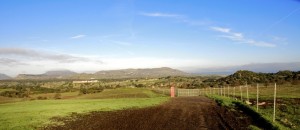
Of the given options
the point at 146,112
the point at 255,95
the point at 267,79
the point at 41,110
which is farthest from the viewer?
the point at 267,79

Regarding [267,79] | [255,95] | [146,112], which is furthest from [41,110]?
[267,79]

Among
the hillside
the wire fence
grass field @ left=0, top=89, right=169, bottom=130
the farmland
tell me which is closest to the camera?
the farmland

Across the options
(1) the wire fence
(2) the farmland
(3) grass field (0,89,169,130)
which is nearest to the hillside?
(2) the farmland

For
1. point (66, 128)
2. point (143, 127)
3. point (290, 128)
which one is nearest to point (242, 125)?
point (290, 128)

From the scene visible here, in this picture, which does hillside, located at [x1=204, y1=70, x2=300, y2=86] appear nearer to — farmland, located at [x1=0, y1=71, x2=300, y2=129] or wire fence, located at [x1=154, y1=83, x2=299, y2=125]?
farmland, located at [x1=0, y1=71, x2=300, y2=129]

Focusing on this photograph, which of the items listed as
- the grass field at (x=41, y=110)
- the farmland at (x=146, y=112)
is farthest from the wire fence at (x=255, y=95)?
the grass field at (x=41, y=110)

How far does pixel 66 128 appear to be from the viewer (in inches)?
749

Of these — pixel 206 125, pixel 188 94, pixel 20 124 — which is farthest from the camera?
pixel 188 94

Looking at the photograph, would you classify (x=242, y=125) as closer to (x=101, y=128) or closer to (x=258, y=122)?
(x=258, y=122)

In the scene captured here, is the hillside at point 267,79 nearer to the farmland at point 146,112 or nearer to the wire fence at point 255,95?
the farmland at point 146,112

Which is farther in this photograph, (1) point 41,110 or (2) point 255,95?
A: (2) point 255,95

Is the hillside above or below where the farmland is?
above

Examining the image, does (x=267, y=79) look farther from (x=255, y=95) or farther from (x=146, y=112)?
(x=146, y=112)

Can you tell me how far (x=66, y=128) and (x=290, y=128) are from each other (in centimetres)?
1228
